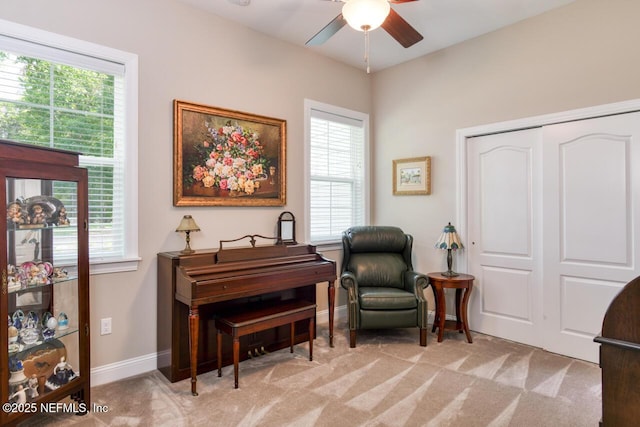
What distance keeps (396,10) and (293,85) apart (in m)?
1.21

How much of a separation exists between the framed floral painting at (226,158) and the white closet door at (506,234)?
203 centimetres

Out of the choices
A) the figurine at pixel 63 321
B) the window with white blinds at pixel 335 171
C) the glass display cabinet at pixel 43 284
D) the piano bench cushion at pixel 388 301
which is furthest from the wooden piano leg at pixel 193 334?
the window with white blinds at pixel 335 171

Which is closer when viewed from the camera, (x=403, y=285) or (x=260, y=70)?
(x=260, y=70)

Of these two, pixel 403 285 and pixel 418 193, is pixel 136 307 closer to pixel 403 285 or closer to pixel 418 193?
pixel 403 285

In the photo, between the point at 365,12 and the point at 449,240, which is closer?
the point at 365,12

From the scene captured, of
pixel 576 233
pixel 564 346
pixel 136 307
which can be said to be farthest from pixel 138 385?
pixel 576 233

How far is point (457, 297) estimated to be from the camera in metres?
3.56

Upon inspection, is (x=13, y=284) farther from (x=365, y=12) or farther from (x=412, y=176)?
(x=412, y=176)

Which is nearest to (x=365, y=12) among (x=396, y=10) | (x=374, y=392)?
(x=396, y=10)

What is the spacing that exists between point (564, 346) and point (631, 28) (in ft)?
8.63

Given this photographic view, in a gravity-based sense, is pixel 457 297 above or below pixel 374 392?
above

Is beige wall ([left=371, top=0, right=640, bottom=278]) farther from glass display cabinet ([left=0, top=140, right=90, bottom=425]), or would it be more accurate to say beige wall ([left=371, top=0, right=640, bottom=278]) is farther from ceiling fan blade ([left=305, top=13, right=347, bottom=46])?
glass display cabinet ([left=0, top=140, right=90, bottom=425])

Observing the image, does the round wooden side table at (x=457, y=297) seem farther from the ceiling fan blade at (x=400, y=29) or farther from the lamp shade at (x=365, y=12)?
the lamp shade at (x=365, y=12)

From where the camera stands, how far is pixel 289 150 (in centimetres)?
370
